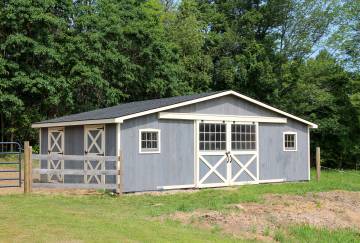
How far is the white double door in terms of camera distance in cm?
1823

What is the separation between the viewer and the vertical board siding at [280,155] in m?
20.0

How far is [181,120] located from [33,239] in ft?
32.9

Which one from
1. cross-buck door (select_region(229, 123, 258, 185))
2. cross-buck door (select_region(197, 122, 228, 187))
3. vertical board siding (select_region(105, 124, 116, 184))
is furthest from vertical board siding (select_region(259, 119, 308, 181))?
vertical board siding (select_region(105, 124, 116, 184))

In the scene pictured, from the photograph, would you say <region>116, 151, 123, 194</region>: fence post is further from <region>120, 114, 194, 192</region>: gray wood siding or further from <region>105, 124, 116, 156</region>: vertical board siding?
<region>105, 124, 116, 156</region>: vertical board siding

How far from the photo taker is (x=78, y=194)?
15555 mm

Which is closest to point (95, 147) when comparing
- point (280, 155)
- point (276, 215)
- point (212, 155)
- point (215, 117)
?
point (212, 155)

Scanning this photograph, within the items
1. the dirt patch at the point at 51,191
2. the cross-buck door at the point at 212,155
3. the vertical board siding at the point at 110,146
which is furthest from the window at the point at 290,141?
the dirt patch at the point at 51,191

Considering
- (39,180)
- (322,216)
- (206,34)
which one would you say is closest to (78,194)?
(39,180)

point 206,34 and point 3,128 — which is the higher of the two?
point 206,34

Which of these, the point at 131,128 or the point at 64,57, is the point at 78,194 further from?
the point at 64,57

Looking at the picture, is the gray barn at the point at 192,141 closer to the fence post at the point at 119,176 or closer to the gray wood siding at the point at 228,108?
the gray wood siding at the point at 228,108

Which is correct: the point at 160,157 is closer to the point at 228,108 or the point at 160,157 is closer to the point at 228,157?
the point at 228,157

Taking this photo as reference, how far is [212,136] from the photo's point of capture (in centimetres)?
1855

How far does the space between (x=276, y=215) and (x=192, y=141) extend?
6962mm
